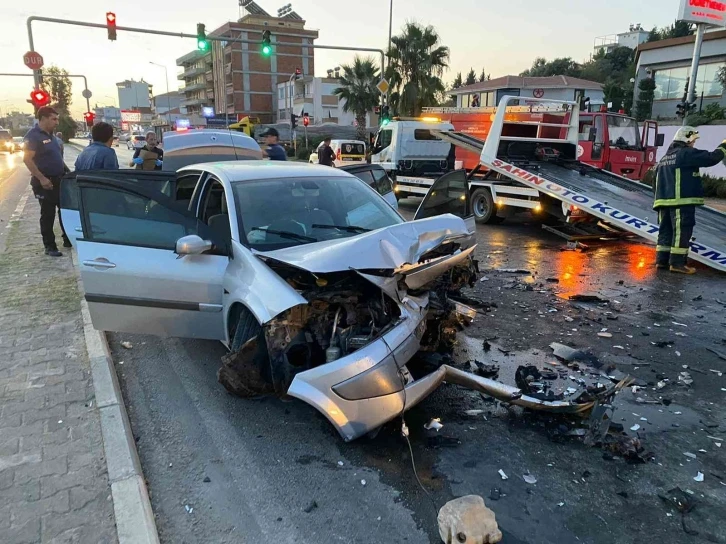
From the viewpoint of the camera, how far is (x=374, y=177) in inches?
255

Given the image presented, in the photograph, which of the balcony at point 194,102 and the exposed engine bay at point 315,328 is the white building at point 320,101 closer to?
the balcony at point 194,102

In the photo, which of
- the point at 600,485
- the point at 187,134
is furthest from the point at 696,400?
the point at 187,134

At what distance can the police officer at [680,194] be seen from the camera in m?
7.70

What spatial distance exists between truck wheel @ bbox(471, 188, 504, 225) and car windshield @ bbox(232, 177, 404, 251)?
7790 millimetres

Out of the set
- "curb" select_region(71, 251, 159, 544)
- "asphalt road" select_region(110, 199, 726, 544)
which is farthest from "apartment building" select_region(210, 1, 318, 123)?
"curb" select_region(71, 251, 159, 544)

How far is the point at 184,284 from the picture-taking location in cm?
406

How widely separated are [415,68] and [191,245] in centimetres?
3160

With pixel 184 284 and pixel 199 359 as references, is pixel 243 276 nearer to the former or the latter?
pixel 184 284

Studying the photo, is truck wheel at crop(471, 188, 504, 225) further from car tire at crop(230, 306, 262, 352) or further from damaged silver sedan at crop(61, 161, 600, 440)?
car tire at crop(230, 306, 262, 352)

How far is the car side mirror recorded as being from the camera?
378cm

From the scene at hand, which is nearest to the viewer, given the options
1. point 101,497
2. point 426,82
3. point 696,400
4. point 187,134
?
point 101,497

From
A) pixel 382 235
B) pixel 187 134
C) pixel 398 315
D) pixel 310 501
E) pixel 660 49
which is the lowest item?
pixel 310 501

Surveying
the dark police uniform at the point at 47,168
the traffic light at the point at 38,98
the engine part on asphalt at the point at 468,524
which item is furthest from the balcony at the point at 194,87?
the engine part on asphalt at the point at 468,524

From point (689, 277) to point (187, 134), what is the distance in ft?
28.2
